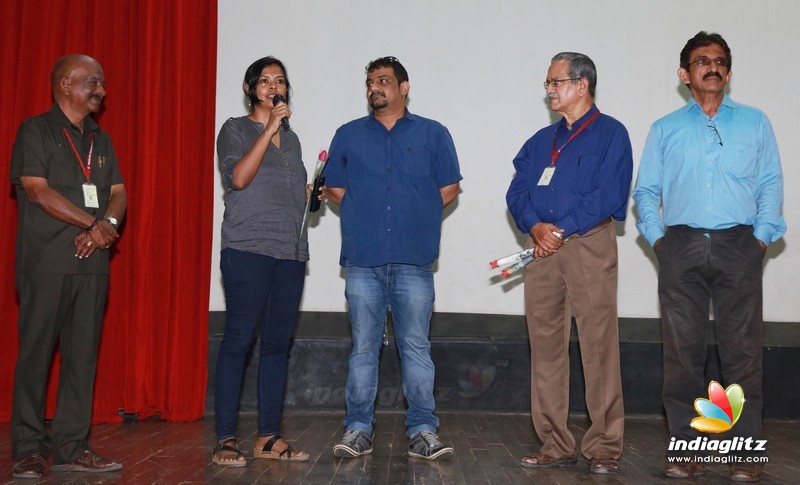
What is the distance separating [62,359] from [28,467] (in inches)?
17.6

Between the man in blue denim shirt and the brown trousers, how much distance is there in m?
0.49

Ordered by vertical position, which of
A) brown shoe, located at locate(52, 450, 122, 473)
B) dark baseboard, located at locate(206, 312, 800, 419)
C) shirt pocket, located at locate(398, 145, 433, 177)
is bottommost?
brown shoe, located at locate(52, 450, 122, 473)

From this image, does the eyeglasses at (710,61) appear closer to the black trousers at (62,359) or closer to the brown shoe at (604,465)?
the brown shoe at (604,465)

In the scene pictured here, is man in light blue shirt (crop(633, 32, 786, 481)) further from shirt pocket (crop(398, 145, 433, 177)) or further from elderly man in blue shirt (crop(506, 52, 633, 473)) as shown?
shirt pocket (crop(398, 145, 433, 177))

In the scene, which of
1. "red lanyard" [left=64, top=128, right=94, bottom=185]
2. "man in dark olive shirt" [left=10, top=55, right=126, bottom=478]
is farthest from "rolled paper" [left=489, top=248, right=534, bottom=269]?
"red lanyard" [left=64, top=128, right=94, bottom=185]

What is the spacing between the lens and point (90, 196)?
3330mm

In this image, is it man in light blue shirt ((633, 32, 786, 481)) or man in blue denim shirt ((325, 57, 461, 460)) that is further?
man in blue denim shirt ((325, 57, 461, 460))

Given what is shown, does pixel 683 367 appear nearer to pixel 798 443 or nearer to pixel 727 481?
pixel 727 481

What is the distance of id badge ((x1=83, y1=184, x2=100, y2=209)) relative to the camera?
3316 mm

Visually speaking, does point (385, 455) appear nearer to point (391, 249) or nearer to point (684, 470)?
point (391, 249)

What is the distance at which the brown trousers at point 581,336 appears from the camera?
3.34m

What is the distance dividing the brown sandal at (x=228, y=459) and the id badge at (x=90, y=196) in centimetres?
114

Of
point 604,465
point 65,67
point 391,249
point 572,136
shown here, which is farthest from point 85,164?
point 604,465

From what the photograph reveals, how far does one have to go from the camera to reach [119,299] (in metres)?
4.57
